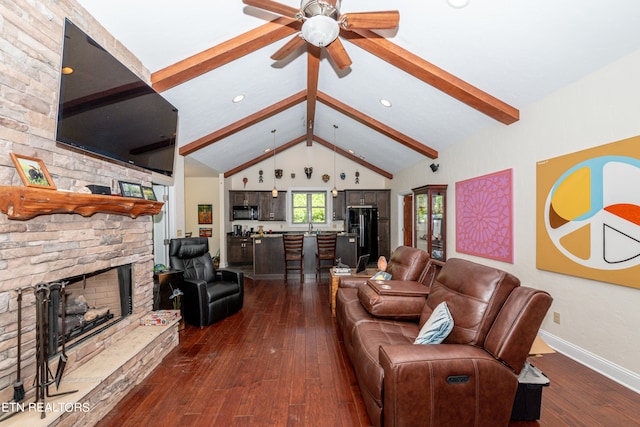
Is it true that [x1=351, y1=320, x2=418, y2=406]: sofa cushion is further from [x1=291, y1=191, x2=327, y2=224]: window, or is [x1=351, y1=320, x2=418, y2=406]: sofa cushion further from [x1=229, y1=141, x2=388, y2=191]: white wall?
[x1=229, y1=141, x2=388, y2=191]: white wall

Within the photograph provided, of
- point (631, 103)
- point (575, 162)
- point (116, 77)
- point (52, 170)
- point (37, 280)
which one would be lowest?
point (37, 280)

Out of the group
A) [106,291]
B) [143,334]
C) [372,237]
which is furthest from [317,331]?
[372,237]

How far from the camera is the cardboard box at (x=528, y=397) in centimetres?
183

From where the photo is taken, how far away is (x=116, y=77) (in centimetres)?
225

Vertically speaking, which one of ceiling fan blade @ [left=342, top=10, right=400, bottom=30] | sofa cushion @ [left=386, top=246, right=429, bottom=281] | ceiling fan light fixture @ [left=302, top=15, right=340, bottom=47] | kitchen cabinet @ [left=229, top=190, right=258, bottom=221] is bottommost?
sofa cushion @ [left=386, top=246, right=429, bottom=281]

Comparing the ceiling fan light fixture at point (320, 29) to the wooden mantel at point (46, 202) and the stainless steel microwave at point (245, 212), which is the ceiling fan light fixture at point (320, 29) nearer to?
the wooden mantel at point (46, 202)

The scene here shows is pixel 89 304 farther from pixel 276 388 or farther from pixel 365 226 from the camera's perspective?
pixel 365 226

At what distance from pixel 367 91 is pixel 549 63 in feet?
7.37

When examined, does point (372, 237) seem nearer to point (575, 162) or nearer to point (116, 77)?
point (575, 162)

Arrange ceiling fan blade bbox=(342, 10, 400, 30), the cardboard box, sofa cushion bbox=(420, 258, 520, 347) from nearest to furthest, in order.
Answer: sofa cushion bbox=(420, 258, 520, 347)
the cardboard box
ceiling fan blade bbox=(342, 10, 400, 30)

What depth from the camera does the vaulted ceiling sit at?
226 centimetres

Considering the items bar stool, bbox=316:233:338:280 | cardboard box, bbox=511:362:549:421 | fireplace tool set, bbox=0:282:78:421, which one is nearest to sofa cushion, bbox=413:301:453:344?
cardboard box, bbox=511:362:549:421

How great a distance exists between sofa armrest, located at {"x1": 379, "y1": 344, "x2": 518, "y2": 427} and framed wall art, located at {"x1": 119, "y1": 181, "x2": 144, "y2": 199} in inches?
98.2

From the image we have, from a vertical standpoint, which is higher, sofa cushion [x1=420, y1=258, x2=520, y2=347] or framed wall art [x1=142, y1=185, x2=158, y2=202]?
framed wall art [x1=142, y1=185, x2=158, y2=202]
